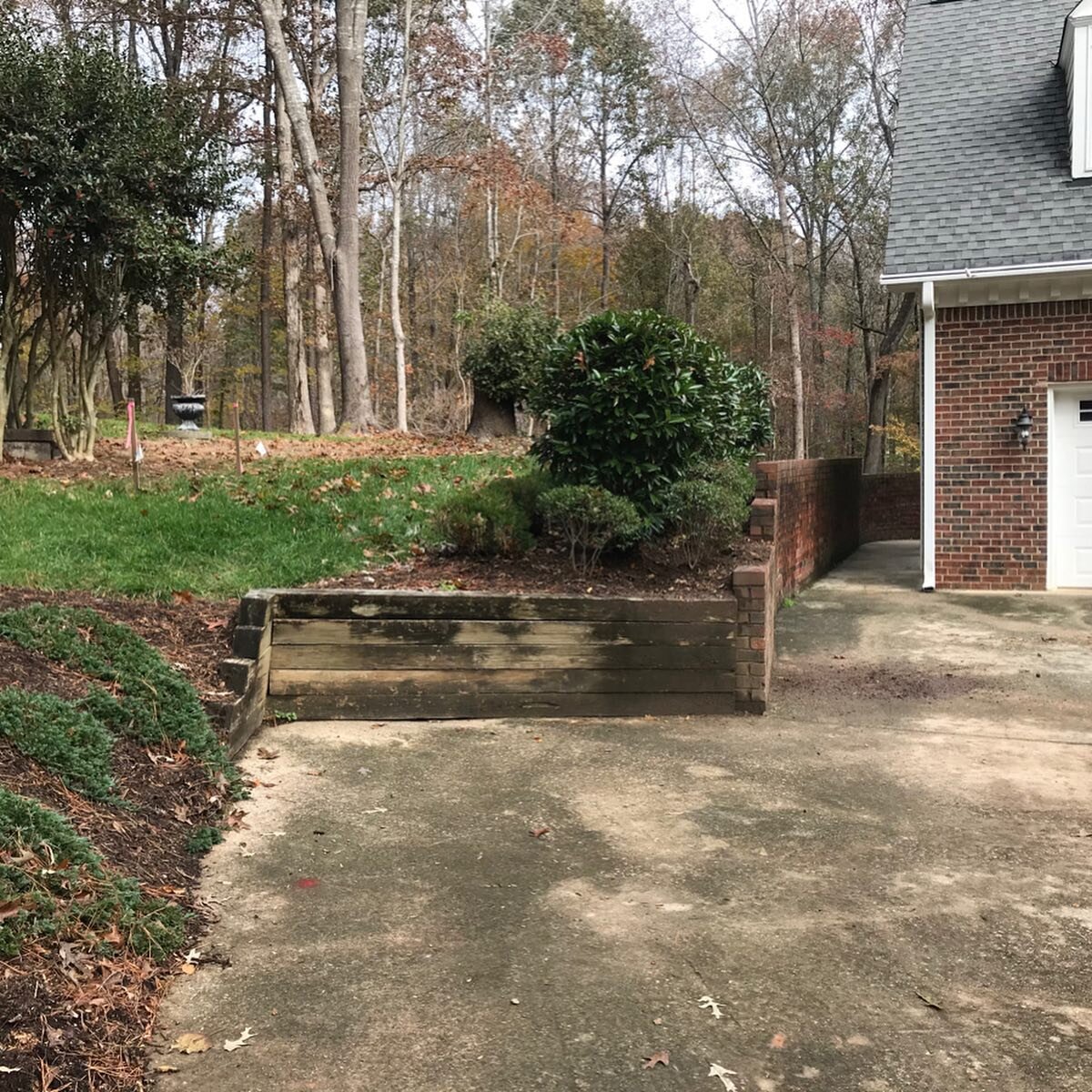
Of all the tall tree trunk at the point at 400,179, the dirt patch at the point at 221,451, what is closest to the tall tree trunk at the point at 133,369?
the tall tree trunk at the point at 400,179

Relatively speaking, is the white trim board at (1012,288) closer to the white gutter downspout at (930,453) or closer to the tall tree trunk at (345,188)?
the white gutter downspout at (930,453)

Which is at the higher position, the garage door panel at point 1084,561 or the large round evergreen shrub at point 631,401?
the large round evergreen shrub at point 631,401

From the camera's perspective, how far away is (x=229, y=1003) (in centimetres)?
286

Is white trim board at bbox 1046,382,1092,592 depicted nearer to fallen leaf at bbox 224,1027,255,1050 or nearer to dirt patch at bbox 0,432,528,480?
dirt patch at bbox 0,432,528,480

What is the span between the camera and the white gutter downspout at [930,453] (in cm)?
1073

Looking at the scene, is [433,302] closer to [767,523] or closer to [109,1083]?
[767,523]

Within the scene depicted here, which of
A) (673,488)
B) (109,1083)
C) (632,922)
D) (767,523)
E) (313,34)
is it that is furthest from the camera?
(313,34)

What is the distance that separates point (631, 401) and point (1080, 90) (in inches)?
287

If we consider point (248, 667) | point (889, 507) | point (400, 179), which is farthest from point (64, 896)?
point (400, 179)

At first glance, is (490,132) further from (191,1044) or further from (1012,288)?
(191,1044)

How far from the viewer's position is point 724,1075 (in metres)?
2.51

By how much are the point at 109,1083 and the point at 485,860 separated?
1684 mm

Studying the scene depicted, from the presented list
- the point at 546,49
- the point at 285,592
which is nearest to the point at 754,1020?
the point at 285,592

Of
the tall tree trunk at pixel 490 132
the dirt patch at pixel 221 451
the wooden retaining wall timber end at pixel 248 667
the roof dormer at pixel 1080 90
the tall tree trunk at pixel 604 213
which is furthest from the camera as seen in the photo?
the tall tree trunk at pixel 604 213
